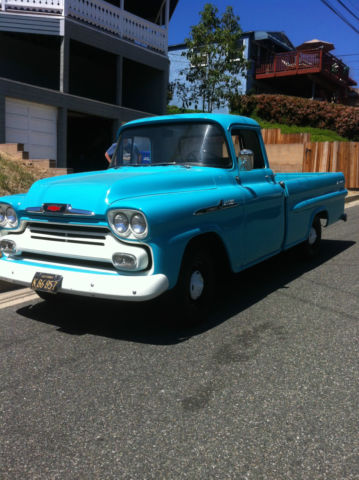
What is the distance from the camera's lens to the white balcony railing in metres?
14.4

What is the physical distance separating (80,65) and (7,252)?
1478cm

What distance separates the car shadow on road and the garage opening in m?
12.0

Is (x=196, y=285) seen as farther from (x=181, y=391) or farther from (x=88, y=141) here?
(x=88, y=141)

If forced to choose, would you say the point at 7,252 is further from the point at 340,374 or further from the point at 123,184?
the point at 340,374

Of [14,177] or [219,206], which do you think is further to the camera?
[14,177]

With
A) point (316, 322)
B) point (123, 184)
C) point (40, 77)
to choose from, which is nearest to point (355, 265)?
point (316, 322)

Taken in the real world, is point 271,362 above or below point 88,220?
below

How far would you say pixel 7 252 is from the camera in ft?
14.6

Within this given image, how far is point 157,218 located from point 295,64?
29.6 m

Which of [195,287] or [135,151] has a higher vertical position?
[135,151]

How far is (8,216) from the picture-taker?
175 inches

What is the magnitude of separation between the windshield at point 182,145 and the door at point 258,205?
267 mm

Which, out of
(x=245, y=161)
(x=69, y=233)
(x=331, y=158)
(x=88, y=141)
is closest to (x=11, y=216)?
(x=69, y=233)

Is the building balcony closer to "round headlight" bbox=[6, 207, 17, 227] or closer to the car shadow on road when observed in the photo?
the car shadow on road
